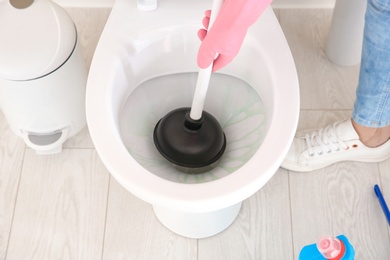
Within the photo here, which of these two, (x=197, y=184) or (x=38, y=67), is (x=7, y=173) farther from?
(x=197, y=184)

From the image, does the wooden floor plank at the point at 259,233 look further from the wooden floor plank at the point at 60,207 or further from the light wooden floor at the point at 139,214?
the wooden floor plank at the point at 60,207

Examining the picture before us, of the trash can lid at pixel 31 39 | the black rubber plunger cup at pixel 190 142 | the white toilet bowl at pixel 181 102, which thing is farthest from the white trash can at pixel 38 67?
the black rubber plunger cup at pixel 190 142

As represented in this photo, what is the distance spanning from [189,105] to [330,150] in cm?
38

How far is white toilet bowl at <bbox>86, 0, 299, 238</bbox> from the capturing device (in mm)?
946

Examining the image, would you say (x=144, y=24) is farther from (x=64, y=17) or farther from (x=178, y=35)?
(x=64, y=17)

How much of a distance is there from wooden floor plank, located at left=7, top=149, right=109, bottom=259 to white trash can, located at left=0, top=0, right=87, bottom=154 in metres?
0.07

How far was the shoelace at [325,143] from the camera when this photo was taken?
1.39 metres

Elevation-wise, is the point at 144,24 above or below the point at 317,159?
above

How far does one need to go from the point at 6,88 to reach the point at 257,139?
1.86ft

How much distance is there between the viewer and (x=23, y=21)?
122cm

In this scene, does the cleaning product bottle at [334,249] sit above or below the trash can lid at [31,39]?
below

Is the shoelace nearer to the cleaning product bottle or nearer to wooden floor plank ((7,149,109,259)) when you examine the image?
the cleaning product bottle

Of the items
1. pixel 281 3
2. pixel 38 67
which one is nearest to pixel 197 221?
pixel 38 67

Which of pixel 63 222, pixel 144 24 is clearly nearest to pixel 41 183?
pixel 63 222
